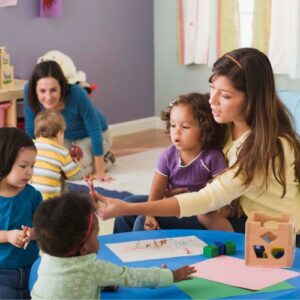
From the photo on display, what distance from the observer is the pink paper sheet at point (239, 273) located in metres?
1.74

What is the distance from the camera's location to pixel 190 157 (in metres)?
2.41

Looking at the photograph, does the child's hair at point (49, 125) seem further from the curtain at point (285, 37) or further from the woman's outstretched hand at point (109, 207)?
the curtain at point (285, 37)

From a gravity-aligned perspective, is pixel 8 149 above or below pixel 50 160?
above

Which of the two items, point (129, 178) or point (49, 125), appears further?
point (129, 178)

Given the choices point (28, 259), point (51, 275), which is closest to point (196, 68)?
point (28, 259)

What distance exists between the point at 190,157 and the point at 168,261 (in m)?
0.60

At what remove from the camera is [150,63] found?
18.8ft

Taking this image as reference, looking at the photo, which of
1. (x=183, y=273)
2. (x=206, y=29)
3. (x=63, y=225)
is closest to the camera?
(x=63, y=225)

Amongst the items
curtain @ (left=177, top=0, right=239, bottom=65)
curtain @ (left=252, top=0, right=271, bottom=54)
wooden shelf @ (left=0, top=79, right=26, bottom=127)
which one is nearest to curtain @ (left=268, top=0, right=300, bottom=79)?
curtain @ (left=252, top=0, right=271, bottom=54)

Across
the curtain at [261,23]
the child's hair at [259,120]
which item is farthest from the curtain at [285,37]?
the child's hair at [259,120]

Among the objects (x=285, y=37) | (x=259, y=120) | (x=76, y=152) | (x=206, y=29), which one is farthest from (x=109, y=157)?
(x=259, y=120)

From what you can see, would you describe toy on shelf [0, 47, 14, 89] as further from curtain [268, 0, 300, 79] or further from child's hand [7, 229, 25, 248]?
child's hand [7, 229, 25, 248]

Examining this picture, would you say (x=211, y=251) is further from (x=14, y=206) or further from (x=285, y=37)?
(x=285, y=37)

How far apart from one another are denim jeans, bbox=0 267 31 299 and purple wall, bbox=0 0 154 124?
9.58 feet
